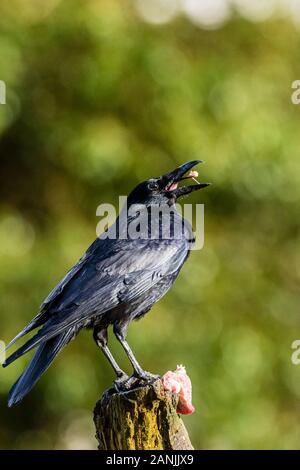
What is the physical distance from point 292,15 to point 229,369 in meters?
4.80

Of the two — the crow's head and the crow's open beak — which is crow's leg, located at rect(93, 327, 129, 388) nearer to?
the crow's head

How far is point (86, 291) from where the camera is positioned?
17.7 ft

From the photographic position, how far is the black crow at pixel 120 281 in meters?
5.36

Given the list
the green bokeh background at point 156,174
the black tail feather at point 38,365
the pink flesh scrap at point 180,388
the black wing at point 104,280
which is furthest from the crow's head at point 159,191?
the green bokeh background at point 156,174

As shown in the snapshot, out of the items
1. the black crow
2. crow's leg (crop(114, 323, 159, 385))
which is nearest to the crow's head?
the black crow

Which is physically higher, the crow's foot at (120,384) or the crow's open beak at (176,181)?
the crow's open beak at (176,181)

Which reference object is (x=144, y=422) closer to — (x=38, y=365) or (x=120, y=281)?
(x=38, y=365)

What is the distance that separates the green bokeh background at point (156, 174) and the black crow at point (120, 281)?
4.94 m

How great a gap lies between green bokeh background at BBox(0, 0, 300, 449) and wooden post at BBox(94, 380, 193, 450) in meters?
5.66

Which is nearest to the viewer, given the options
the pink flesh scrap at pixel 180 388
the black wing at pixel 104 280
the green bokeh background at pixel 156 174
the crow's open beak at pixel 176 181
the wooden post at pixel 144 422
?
the wooden post at pixel 144 422

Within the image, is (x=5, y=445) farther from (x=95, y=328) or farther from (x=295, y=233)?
(x=95, y=328)

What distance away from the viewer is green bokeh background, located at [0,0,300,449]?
11.2m

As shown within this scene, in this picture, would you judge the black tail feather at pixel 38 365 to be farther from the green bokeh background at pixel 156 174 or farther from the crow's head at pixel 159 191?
the green bokeh background at pixel 156 174

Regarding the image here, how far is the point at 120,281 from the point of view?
18.1 ft
